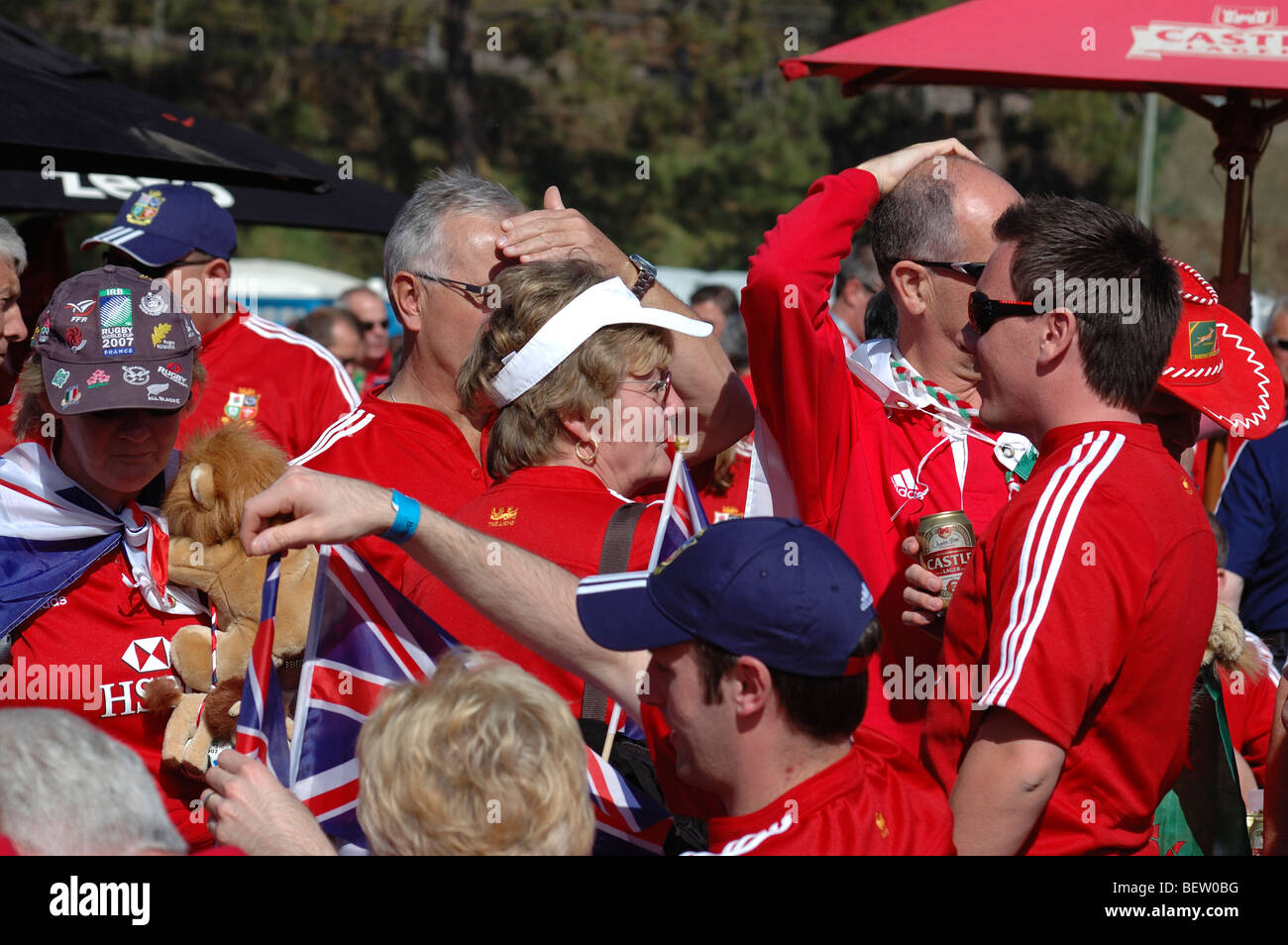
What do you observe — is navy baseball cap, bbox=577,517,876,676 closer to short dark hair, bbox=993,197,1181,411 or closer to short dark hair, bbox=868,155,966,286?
short dark hair, bbox=993,197,1181,411

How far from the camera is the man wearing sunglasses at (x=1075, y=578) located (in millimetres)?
2277

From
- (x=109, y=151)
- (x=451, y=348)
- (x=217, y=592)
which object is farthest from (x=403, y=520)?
(x=109, y=151)

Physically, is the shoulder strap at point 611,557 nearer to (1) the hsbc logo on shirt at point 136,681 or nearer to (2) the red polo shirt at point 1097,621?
(2) the red polo shirt at point 1097,621

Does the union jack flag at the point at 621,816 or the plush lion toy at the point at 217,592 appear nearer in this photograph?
the union jack flag at the point at 621,816

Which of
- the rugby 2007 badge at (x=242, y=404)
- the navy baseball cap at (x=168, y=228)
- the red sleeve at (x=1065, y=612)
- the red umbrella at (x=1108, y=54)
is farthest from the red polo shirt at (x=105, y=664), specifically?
the red umbrella at (x=1108, y=54)

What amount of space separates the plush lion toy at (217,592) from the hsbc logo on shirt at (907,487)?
1324 millimetres

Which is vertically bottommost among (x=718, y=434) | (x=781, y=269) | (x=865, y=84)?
(x=718, y=434)

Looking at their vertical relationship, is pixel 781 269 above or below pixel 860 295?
above

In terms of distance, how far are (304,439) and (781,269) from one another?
284 centimetres

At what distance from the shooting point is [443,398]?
3.85 metres

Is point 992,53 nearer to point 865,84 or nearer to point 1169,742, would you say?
point 865,84

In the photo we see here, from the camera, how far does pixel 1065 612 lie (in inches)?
89.5

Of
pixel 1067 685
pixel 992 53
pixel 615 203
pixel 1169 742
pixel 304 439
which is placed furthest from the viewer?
pixel 615 203
